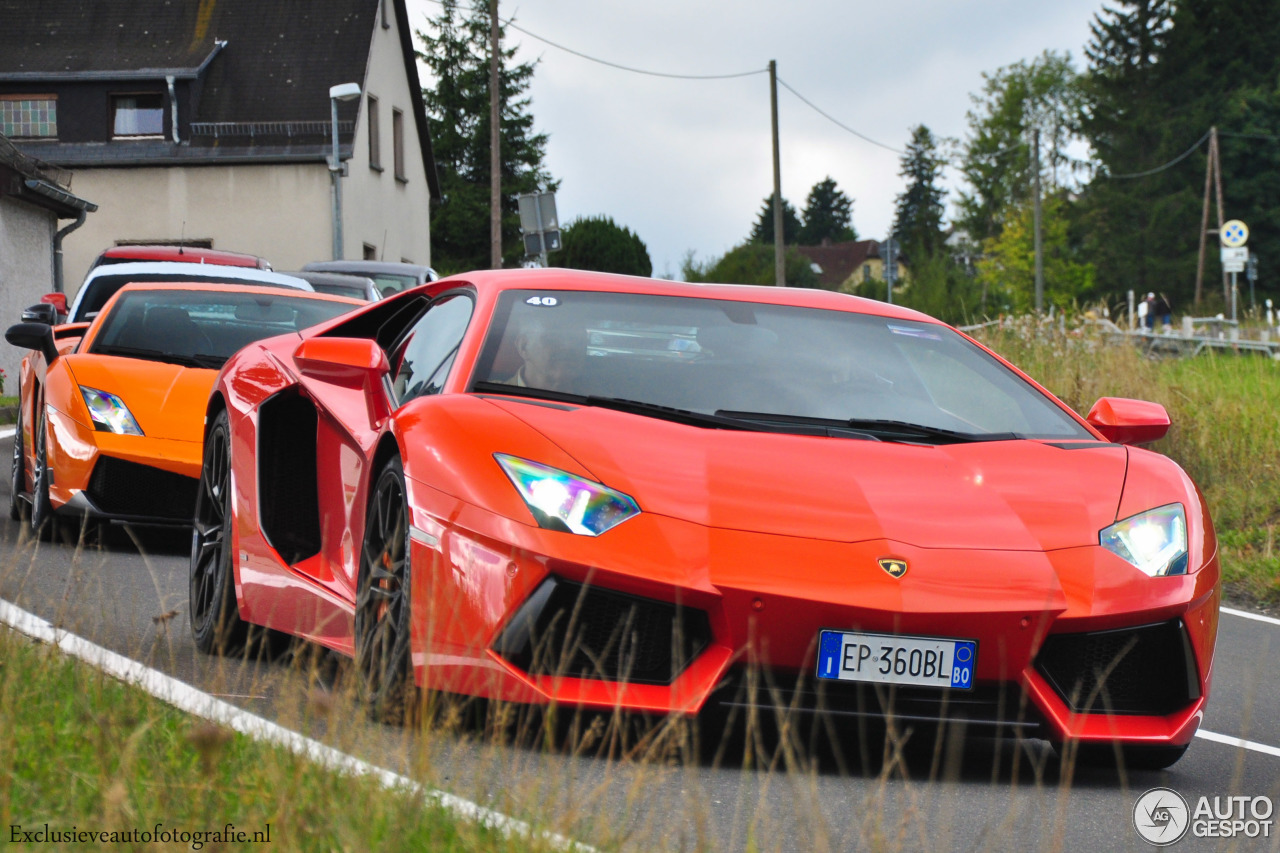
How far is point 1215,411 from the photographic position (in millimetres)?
12250

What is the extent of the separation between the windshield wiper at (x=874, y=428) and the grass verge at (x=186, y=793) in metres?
1.73

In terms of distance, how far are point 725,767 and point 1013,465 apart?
3.89ft

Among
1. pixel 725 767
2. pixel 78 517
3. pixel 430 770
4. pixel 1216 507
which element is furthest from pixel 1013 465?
pixel 1216 507

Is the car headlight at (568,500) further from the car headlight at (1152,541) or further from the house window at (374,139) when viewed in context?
the house window at (374,139)

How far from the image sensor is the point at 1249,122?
72.7 meters

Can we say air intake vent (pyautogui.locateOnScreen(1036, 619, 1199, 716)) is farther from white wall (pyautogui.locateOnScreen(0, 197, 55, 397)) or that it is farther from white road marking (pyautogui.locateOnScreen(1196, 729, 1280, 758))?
white wall (pyautogui.locateOnScreen(0, 197, 55, 397))

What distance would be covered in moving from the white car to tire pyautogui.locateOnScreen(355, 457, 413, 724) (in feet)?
25.0

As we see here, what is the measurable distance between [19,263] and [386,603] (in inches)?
1010

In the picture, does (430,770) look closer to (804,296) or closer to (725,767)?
(725,767)

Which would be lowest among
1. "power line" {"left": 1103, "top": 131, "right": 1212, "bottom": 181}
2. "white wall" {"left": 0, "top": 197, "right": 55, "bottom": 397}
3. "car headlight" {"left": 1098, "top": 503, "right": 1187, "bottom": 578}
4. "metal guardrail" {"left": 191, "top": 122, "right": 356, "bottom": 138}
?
"car headlight" {"left": 1098, "top": 503, "right": 1187, "bottom": 578}

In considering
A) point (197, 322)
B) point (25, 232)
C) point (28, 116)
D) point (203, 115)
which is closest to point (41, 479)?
point (197, 322)

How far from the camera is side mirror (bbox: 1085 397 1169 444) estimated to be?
17.1 feet

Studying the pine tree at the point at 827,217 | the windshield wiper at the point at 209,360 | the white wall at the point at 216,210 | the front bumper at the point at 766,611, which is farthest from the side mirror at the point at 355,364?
the pine tree at the point at 827,217

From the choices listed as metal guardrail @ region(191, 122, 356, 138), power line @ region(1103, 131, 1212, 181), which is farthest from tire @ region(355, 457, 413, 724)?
power line @ region(1103, 131, 1212, 181)
